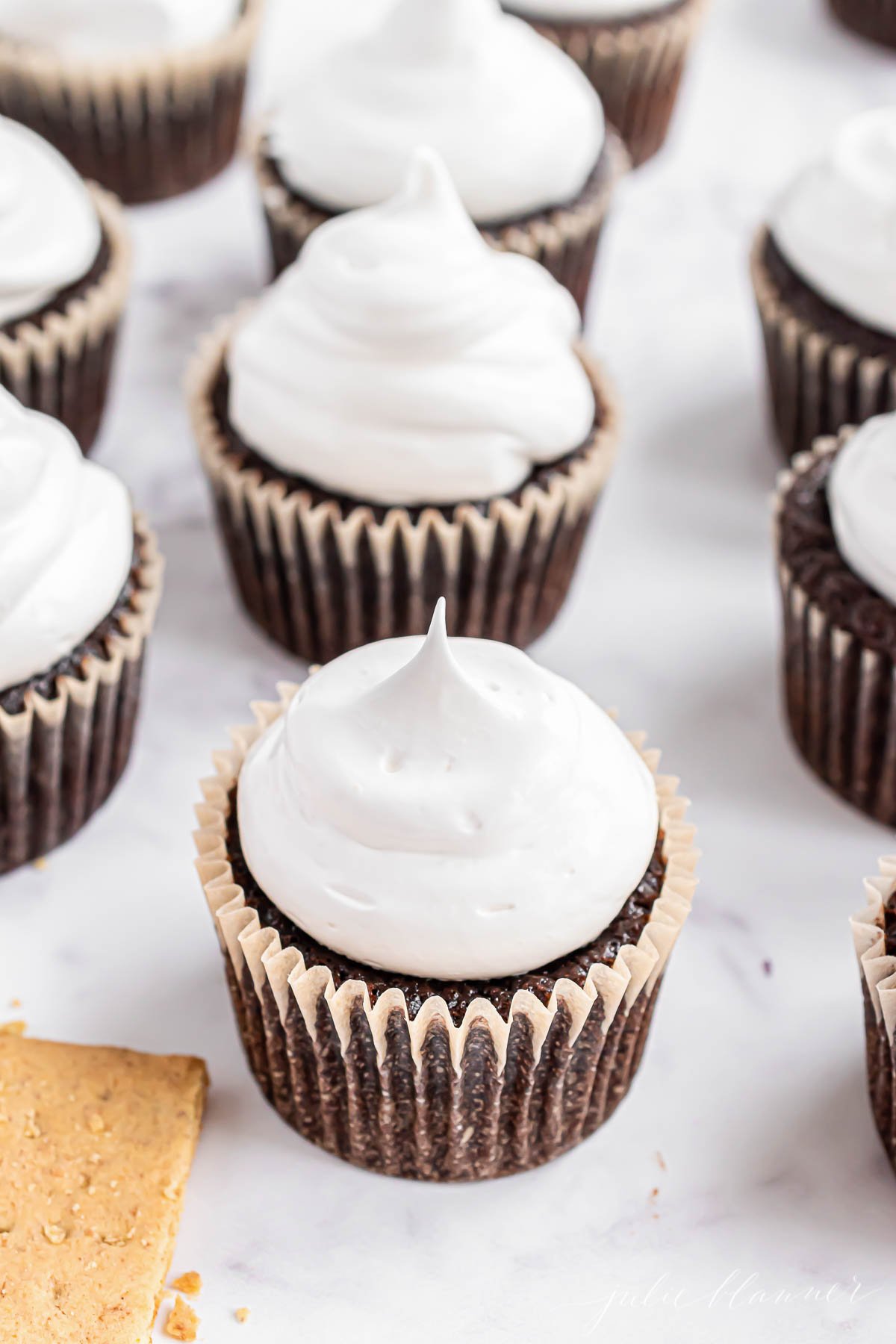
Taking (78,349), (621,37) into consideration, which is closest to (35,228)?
(78,349)

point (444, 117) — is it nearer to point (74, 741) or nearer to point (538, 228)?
point (538, 228)

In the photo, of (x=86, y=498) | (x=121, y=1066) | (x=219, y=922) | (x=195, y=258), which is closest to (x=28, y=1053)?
(x=121, y=1066)

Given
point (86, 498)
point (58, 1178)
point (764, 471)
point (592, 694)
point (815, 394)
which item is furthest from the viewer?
point (764, 471)

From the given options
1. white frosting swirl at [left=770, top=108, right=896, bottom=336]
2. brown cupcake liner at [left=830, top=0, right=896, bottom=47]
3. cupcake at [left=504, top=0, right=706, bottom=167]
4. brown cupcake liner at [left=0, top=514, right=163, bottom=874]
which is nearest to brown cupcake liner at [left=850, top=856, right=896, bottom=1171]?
brown cupcake liner at [left=0, top=514, right=163, bottom=874]

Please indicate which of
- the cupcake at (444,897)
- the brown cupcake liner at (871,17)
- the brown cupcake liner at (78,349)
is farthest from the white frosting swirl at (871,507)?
the brown cupcake liner at (871,17)

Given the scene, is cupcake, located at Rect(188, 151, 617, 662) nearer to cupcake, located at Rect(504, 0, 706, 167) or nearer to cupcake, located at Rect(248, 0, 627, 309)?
cupcake, located at Rect(248, 0, 627, 309)

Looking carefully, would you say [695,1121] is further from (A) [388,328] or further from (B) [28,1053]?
(A) [388,328]

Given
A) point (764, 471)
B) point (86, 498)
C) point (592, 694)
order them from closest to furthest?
point (86, 498) < point (592, 694) < point (764, 471)

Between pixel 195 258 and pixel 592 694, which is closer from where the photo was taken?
pixel 592 694
